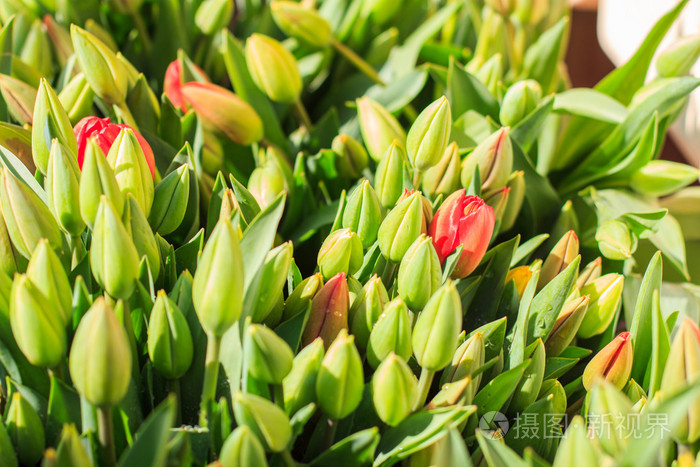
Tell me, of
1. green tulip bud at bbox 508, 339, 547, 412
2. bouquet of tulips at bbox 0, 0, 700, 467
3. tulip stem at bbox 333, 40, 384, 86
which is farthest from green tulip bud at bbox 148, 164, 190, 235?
tulip stem at bbox 333, 40, 384, 86

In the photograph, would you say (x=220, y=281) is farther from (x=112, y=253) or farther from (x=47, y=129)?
(x=47, y=129)

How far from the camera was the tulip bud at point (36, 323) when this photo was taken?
10.9 inches

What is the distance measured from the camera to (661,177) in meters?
0.56

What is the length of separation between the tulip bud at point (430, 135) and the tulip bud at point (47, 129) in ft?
0.65

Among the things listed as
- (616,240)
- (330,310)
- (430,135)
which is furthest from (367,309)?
(616,240)

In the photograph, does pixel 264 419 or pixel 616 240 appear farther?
pixel 616 240

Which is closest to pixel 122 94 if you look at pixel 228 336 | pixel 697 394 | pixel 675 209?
pixel 228 336

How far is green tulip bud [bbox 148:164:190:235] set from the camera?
0.38 metres

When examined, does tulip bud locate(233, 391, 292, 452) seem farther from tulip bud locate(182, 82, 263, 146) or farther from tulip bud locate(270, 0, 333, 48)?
tulip bud locate(270, 0, 333, 48)

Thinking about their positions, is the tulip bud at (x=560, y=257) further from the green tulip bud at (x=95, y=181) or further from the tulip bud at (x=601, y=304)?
the green tulip bud at (x=95, y=181)

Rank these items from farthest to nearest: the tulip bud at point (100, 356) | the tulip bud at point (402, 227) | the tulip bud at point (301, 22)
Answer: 1. the tulip bud at point (301, 22)
2. the tulip bud at point (402, 227)
3. the tulip bud at point (100, 356)

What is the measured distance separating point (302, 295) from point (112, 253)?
0.37 ft

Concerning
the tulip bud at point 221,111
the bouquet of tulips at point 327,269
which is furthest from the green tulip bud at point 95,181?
the tulip bud at point 221,111

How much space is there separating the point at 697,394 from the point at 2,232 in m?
0.33
